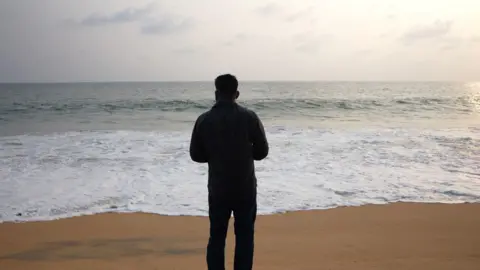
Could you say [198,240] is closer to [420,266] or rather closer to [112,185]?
[420,266]

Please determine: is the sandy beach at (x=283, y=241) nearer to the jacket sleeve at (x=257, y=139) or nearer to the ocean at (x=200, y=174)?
the ocean at (x=200, y=174)

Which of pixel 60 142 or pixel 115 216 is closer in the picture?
pixel 115 216

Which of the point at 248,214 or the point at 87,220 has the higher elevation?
the point at 248,214

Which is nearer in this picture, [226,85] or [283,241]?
[226,85]

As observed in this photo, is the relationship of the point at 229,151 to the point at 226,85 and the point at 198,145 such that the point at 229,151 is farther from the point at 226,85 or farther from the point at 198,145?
the point at 226,85

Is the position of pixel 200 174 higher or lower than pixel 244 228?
lower

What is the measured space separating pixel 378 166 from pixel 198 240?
18.8 ft

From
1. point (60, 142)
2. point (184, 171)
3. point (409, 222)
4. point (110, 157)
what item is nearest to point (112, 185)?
point (184, 171)

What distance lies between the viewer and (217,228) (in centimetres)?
309

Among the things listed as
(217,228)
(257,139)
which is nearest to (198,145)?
(257,139)

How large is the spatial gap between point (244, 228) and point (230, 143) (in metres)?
0.61

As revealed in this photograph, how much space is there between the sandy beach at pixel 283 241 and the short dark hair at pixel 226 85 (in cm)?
188

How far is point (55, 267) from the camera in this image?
4215mm

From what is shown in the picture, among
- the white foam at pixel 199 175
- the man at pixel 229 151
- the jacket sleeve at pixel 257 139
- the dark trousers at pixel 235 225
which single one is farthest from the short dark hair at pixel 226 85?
the white foam at pixel 199 175
